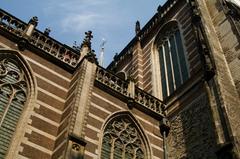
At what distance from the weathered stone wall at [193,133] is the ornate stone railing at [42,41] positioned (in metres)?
4.97

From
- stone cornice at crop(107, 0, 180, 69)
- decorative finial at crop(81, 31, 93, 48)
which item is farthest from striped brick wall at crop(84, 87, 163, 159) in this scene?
stone cornice at crop(107, 0, 180, 69)

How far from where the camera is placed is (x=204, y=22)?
652 inches

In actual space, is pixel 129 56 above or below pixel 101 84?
above

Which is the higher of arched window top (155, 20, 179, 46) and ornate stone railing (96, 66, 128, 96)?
arched window top (155, 20, 179, 46)

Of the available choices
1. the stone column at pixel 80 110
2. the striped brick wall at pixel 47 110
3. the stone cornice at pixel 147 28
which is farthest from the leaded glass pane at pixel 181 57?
the striped brick wall at pixel 47 110

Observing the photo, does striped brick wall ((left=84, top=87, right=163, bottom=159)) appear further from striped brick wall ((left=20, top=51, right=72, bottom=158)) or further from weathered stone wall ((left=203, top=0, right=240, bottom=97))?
weathered stone wall ((left=203, top=0, right=240, bottom=97))

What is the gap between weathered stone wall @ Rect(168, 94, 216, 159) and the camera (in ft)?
41.5

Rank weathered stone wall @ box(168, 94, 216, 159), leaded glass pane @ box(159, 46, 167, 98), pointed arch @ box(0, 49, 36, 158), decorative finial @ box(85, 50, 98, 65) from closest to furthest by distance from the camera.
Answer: pointed arch @ box(0, 49, 36, 158), weathered stone wall @ box(168, 94, 216, 159), decorative finial @ box(85, 50, 98, 65), leaded glass pane @ box(159, 46, 167, 98)

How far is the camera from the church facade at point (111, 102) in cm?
1133

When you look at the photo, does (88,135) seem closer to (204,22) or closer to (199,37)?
(199,37)

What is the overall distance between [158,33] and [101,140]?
36.5ft

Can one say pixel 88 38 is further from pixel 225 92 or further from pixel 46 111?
pixel 225 92

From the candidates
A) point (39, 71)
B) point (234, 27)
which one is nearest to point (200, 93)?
point (234, 27)

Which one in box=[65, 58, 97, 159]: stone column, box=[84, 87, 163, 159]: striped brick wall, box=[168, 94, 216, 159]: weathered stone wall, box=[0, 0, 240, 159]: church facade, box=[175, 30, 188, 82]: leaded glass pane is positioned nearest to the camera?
box=[65, 58, 97, 159]: stone column
